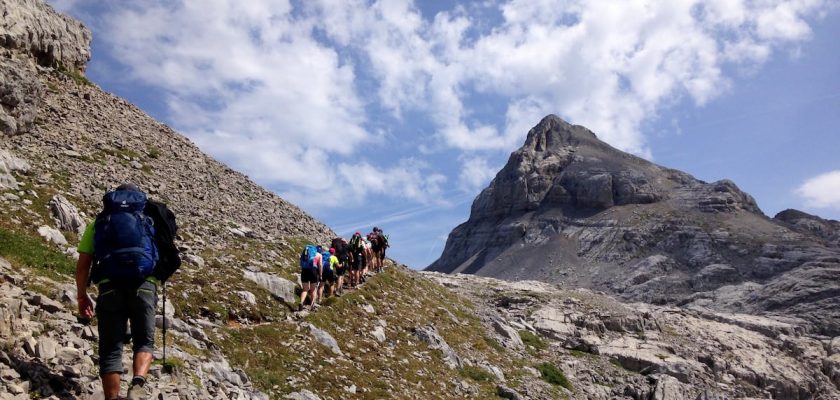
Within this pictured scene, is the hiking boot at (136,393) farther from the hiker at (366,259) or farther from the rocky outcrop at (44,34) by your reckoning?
the rocky outcrop at (44,34)

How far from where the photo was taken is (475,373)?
966 inches

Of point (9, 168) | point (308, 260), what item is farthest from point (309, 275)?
point (9, 168)

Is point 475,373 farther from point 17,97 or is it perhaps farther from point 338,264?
point 17,97

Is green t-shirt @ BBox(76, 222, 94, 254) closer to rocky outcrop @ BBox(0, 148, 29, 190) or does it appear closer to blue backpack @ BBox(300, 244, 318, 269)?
blue backpack @ BBox(300, 244, 318, 269)

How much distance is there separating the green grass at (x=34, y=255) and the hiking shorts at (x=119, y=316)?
6.27 meters

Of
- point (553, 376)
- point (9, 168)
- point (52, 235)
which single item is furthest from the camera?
point (553, 376)

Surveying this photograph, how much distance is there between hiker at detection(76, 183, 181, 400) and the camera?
7.93 m

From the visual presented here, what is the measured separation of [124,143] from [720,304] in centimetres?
13515

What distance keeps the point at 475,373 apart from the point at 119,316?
744 inches

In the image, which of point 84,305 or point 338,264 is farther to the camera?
point 338,264

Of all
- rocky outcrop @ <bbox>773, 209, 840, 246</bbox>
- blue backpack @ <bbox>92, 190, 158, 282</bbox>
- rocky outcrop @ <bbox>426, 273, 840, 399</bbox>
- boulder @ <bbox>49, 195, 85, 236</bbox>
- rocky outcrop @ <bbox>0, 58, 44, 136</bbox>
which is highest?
rocky outcrop @ <bbox>773, 209, 840, 246</bbox>

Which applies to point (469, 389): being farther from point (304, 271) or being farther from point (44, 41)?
point (44, 41)

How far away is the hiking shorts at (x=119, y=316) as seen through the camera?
786cm

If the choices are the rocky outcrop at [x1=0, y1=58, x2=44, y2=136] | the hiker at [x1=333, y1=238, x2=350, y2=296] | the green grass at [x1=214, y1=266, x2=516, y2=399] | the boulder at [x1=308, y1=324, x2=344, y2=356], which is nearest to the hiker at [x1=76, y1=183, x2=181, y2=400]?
the green grass at [x1=214, y1=266, x2=516, y2=399]
